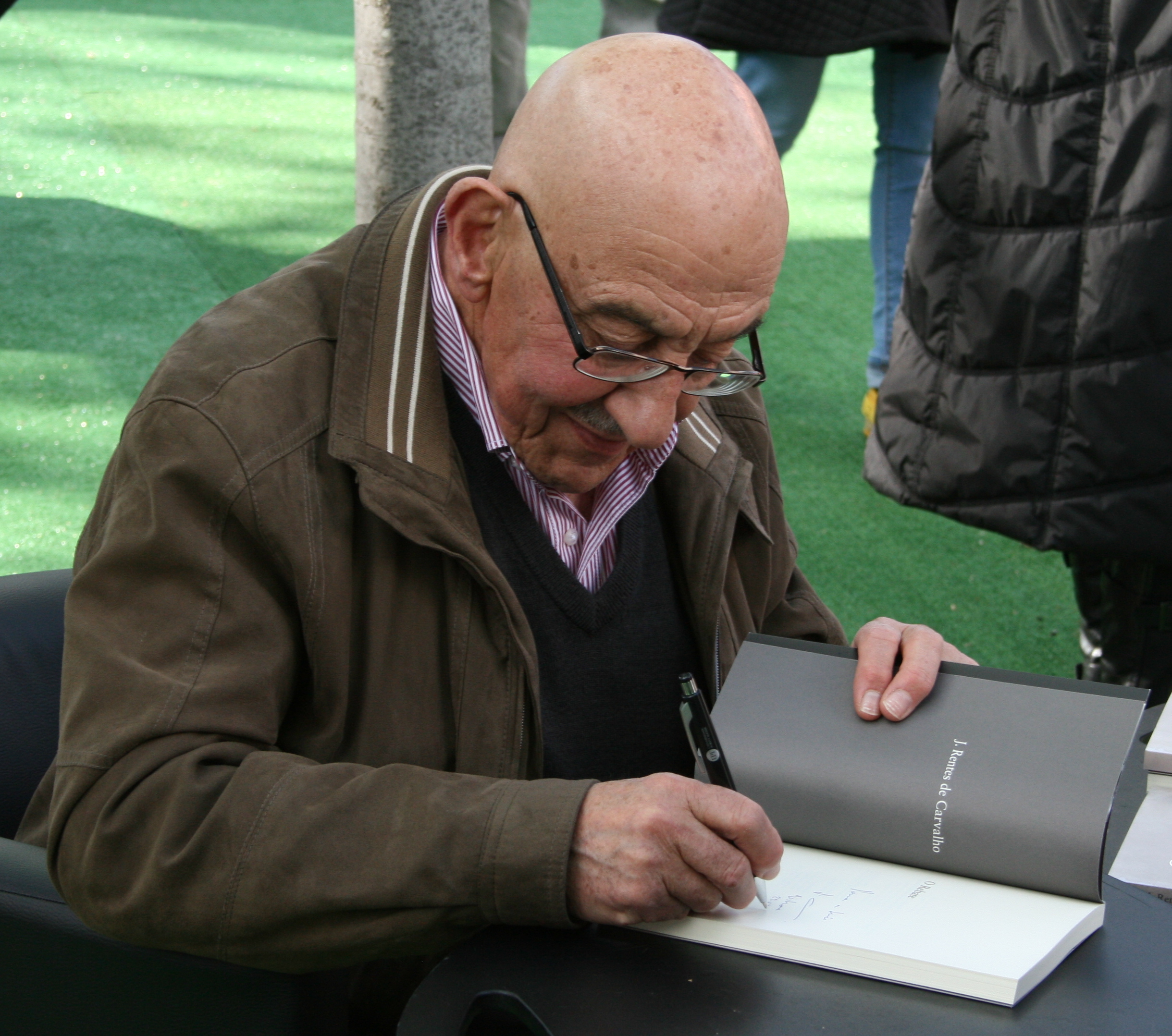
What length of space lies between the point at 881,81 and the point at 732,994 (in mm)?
3505

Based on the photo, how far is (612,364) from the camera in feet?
4.95

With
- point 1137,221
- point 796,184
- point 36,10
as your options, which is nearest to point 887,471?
point 1137,221

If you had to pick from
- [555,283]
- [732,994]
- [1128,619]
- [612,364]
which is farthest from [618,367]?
[1128,619]

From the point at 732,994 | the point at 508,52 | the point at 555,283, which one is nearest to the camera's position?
the point at 732,994

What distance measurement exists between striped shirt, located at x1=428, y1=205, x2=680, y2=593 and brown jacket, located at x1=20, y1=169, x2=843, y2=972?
0.04 m

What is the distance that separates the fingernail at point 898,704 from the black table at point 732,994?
26cm

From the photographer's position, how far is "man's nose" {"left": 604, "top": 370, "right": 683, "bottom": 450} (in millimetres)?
1525

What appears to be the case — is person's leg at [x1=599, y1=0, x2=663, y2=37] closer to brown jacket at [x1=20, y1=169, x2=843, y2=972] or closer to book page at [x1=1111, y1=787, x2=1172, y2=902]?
brown jacket at [x1=20, y1=169, x2=843, y2=972]

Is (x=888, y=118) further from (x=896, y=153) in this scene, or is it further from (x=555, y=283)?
(x=555, y=283)

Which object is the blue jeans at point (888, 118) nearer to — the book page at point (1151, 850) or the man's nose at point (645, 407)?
the man's nose at point (645, 407)

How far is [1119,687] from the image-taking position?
1283mm

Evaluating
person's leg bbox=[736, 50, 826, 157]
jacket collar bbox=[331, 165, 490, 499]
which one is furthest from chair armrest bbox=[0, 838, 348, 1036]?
person's leg bbox=[736, 50, 826, 157]

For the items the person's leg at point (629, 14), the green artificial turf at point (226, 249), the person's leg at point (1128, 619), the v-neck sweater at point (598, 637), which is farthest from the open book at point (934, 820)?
the person's leg at point (629, 14)

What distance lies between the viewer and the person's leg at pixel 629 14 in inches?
207
